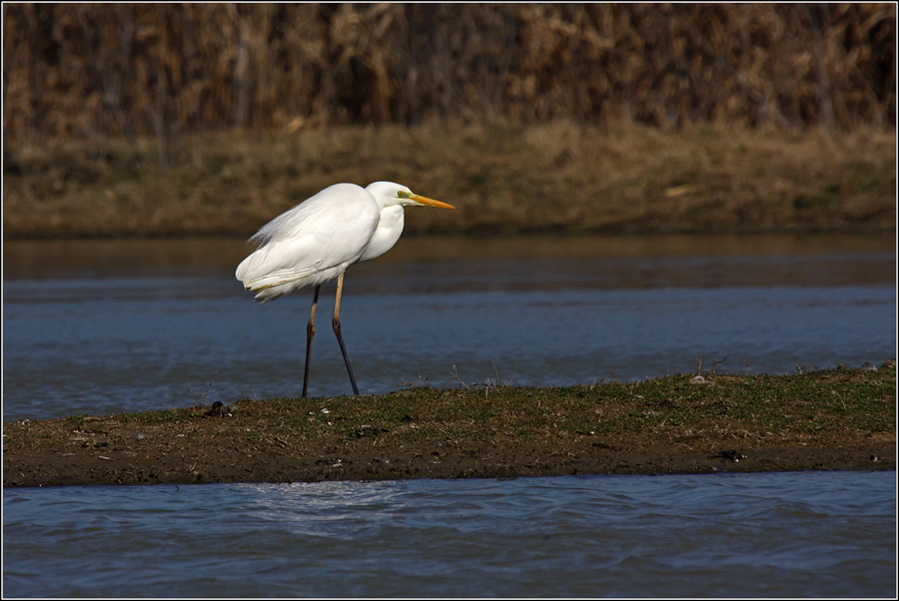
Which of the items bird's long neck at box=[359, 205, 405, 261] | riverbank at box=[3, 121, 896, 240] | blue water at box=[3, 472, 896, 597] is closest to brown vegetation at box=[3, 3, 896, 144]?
riverbank at box=[3, 121, 896, 240]

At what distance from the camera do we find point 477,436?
630 centimetres

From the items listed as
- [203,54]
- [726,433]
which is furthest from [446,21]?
[726,433]

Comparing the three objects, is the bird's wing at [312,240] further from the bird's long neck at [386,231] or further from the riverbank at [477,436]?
the riverbank at [477,436]

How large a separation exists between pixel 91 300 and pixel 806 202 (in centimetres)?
1123

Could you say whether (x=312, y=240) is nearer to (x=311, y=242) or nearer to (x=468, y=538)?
(x=311, y=242)

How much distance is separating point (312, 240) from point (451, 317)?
13.8 ft

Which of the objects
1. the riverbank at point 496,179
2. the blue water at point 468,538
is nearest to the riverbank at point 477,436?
the blue water at point 468,538

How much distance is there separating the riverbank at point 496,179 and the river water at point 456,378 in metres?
0.76

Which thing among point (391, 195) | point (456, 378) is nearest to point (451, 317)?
point (456, 378)

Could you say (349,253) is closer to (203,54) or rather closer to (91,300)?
(91,300)

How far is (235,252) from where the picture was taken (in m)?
17.9

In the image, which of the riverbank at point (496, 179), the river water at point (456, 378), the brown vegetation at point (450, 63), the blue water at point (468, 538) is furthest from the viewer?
the brown vegetation at point (450, 63)

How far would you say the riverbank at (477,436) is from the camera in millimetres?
5957

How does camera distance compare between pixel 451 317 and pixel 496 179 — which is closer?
pixel 451 317
